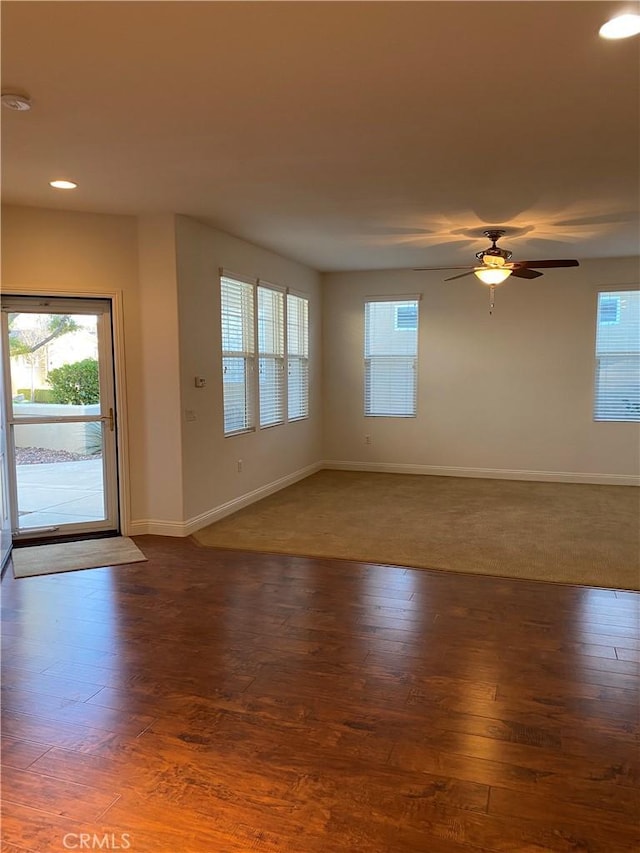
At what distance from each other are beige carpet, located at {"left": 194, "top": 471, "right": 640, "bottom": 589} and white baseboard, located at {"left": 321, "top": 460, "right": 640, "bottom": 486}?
243 millimetres

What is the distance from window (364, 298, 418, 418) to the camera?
7879 millimetres

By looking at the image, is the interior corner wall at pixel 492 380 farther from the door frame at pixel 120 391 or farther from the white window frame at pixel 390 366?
the door frame at pixel 120 391

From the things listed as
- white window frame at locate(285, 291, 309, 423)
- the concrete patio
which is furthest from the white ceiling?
white window frame at locate(285, 291, 309, 423)

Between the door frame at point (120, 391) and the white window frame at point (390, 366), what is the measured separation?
3853 mm

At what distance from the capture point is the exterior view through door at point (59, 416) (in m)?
4.81

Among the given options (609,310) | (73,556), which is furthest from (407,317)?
(73,556)

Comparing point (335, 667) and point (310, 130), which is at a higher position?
point (310, 130)

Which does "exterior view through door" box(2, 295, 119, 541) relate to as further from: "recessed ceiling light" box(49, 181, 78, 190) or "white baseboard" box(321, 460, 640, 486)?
"white baseboard" box(321, 460, 640, 486)

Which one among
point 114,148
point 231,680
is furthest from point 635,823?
point 114,148

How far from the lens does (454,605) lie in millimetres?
3666

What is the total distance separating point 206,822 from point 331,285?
699cm

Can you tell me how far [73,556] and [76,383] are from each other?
144cm

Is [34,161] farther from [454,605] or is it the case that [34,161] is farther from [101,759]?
[454,605]

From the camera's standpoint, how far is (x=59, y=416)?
16.3ft
